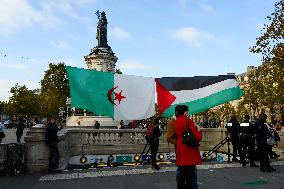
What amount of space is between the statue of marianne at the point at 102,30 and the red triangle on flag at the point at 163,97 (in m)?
41.0

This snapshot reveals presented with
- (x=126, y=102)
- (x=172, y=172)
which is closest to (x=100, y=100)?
(x=126, y=102)

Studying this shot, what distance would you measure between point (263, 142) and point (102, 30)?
144 ft

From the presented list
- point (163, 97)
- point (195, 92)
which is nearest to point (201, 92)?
point (195, 92)

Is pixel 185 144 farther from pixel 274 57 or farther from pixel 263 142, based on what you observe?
pixel 274 57

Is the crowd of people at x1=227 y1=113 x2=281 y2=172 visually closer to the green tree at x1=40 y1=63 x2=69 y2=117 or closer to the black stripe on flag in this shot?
the black stripe on flag

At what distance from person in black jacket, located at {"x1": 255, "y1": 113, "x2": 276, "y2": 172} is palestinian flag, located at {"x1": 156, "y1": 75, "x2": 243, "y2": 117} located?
1126 millimetres

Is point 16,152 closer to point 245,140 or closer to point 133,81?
point 133,81

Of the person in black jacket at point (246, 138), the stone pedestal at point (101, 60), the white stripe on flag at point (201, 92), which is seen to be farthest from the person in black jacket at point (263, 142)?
the stone pedestal at point (101, 60)

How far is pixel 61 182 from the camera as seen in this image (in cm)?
997

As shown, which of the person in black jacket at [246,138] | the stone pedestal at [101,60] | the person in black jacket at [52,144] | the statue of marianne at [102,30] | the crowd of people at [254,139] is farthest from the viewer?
the statue of marianne at [102,30]

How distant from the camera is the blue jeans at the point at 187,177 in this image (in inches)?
268

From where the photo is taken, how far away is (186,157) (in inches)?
265

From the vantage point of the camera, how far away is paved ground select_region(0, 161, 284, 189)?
30.1 feet

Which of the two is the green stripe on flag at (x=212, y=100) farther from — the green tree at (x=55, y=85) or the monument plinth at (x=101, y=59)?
the green tree at (x=55, y=85)
